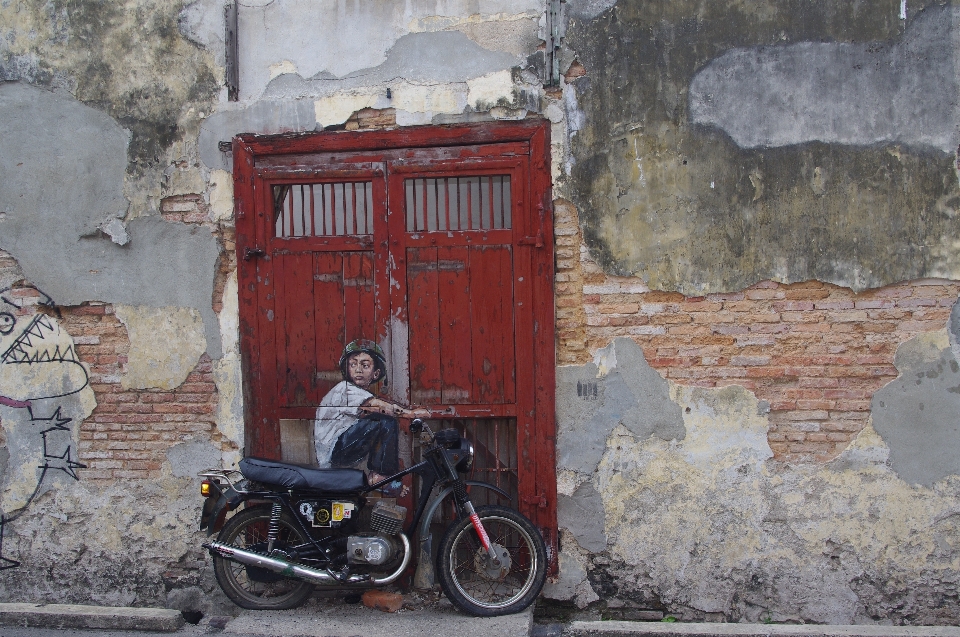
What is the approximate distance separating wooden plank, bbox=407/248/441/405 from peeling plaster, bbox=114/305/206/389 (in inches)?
54.2

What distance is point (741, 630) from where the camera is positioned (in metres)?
4.33

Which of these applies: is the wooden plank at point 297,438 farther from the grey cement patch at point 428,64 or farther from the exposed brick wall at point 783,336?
the grey cement patch at point 428,64

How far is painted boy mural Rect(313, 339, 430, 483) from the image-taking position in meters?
4.89

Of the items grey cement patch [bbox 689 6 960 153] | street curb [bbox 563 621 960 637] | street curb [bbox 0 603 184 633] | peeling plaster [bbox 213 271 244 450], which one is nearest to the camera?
street curb [bbox 563 621 960 637]

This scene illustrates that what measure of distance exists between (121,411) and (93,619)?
1267mm

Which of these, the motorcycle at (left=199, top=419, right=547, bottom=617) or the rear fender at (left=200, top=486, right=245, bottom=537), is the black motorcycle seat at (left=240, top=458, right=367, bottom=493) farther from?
the rear fender at (left=200, top=486, right=245, bottom=537)

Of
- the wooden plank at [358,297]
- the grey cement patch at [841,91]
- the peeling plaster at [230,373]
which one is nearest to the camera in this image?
the grey cement patch at [841,91]

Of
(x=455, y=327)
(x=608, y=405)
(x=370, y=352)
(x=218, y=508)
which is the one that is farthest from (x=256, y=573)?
(x=608, y=405)

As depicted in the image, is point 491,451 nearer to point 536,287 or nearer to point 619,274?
point 536,287

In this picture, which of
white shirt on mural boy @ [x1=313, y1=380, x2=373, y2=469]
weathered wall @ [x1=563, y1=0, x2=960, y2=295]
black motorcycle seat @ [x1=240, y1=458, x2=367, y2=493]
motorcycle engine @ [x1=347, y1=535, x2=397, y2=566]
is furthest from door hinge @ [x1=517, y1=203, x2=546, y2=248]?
motorcycle engine @ [x1=347, y1=535, x2=397, y2=566]

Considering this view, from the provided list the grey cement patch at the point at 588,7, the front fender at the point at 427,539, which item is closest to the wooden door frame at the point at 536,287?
the front fender at the point at 427,539

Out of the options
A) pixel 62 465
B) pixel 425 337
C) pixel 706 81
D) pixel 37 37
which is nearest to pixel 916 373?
→ pixel 706 81

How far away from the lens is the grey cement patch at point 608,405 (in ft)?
15.5

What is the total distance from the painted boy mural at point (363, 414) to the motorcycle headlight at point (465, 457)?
0.35m
